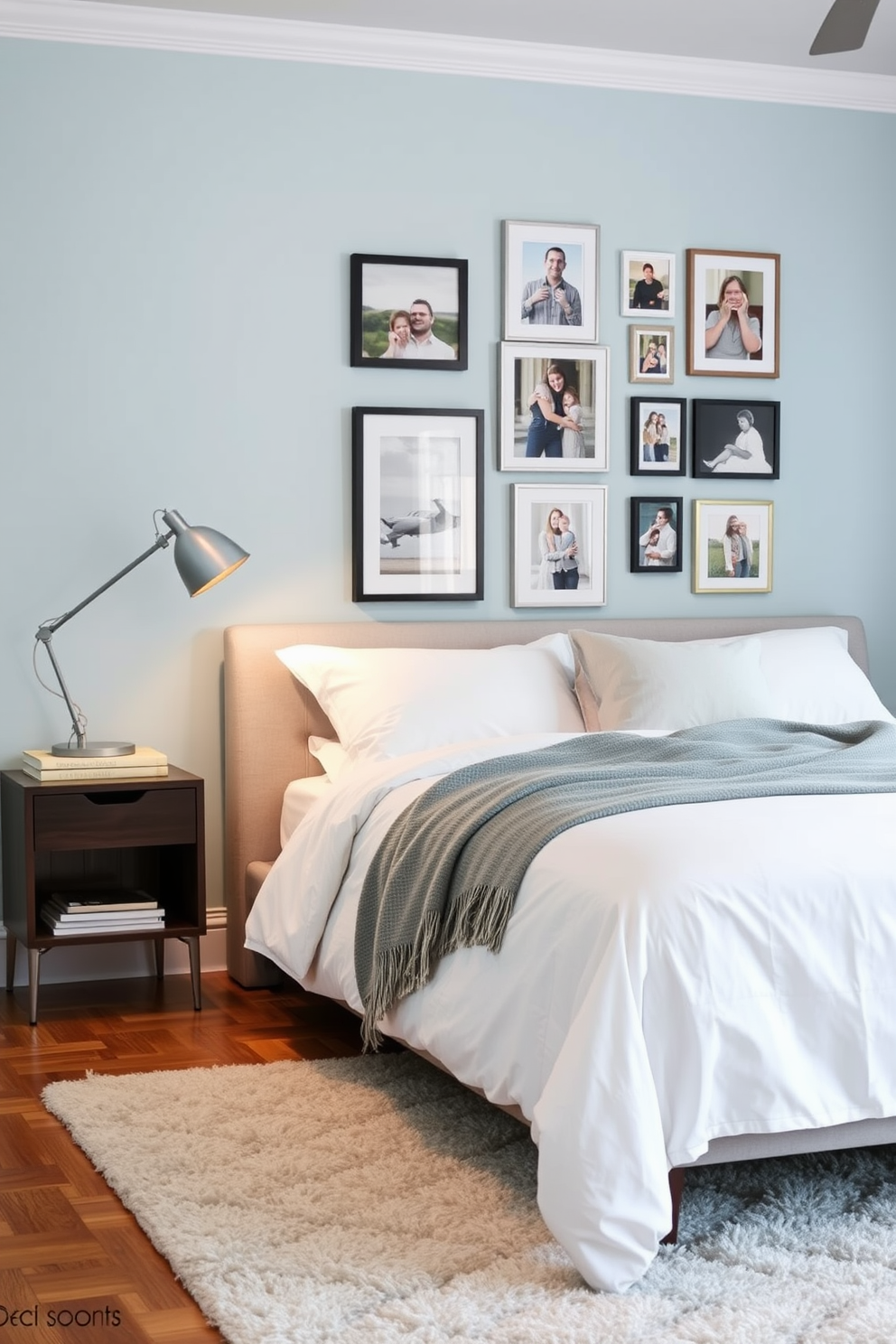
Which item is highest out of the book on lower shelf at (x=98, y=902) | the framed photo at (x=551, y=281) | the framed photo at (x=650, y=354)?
the framed photo at (x=551, y=281)

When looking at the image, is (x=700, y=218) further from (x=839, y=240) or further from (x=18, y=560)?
(x=18, y=560)

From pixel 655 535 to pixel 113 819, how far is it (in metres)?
1.99

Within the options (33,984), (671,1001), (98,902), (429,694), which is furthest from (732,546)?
(671,1001)

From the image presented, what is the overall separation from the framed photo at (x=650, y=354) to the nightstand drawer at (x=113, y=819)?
2.00 m

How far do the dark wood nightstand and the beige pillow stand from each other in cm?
116

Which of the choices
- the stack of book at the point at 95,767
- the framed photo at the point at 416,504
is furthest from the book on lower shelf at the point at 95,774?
the framed photo at the point at 416,504

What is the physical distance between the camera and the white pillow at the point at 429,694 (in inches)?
157

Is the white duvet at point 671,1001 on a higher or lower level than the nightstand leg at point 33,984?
higher

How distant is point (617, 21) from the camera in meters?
4.45

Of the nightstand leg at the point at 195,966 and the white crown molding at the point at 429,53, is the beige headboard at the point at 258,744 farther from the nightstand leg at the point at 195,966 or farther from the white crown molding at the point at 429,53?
the white crown molding at the point at 429,53

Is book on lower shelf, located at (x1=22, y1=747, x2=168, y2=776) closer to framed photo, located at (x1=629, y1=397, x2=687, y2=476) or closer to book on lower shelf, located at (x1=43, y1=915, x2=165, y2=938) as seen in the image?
book on lower shelf, located at (x1=43, y1=915, x2=165, y2=938)

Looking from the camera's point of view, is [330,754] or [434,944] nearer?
[434,944]

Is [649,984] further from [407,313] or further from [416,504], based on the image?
[407,313]

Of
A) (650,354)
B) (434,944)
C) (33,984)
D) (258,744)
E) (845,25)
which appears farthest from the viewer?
(650,354)
